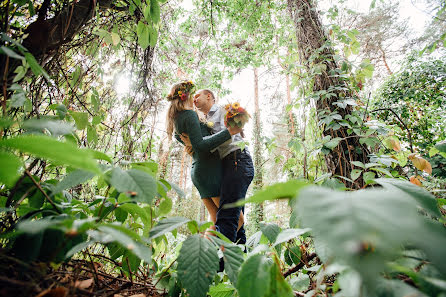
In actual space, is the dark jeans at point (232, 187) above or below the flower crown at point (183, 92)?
below

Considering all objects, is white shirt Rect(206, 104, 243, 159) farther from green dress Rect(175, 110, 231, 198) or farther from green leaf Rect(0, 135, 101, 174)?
green leaf Rect(0, 135, 101, 174)

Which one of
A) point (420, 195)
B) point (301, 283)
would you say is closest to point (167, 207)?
point (301, 283)

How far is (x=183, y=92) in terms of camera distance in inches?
79.1

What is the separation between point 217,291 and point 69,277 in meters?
0.46

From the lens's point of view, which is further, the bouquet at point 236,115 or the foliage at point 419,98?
the foliage at point 419,98

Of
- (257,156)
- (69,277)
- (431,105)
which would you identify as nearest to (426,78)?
(431,105)

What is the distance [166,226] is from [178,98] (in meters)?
1.69

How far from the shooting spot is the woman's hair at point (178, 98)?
2.01 m

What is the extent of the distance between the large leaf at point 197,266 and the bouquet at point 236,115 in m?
1.27

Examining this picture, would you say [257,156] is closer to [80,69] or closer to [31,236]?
[80,69]

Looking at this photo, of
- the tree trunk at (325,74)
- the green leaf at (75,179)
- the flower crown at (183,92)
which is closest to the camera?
the green leaf at (75,179)

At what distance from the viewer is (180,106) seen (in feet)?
6.60

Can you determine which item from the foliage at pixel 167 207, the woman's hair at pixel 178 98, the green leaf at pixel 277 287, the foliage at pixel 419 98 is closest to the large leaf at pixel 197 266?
the foliage at pixel 167 207

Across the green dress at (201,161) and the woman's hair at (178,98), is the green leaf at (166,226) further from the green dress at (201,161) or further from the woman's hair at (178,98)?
the woman's hair at (178,98)
